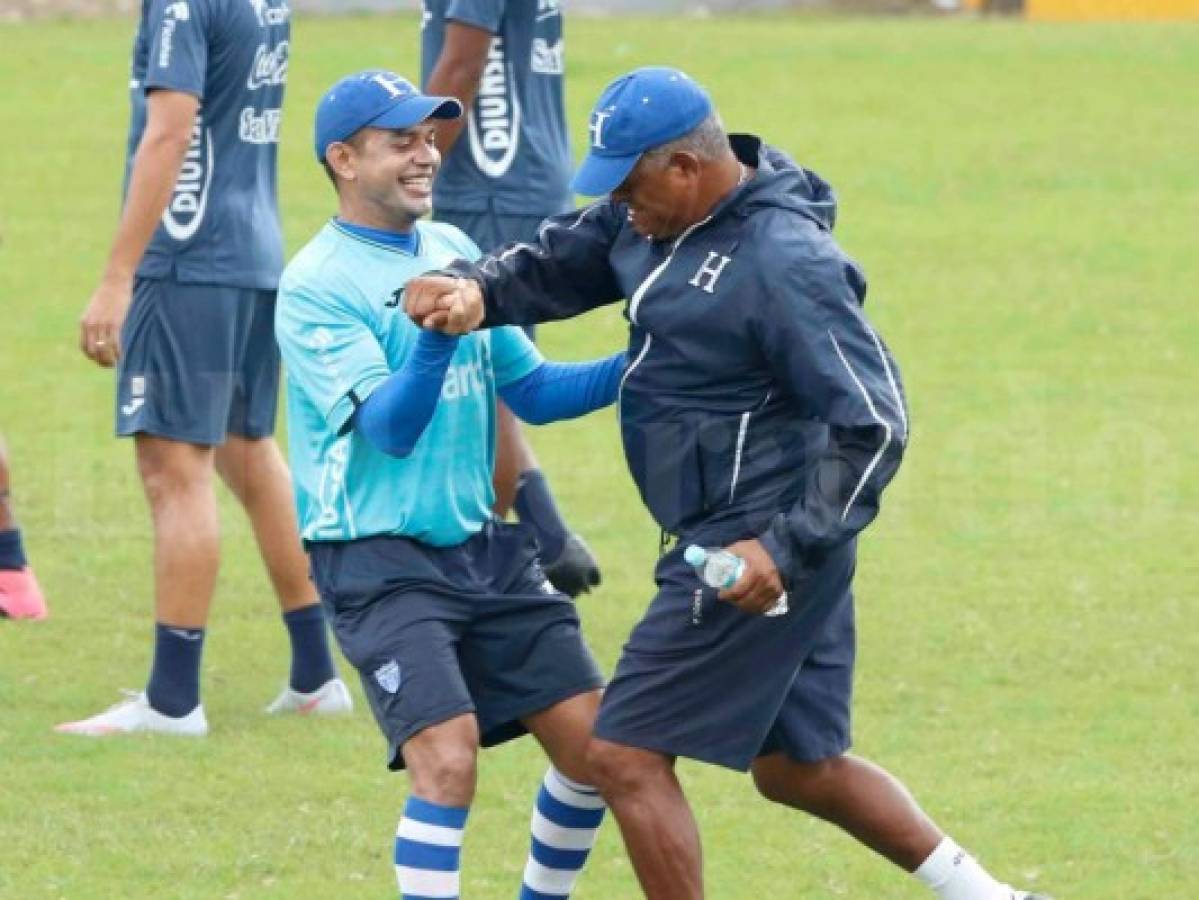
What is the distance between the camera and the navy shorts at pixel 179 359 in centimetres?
835

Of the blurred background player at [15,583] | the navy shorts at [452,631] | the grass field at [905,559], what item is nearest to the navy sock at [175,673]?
the grass field at [905,559]

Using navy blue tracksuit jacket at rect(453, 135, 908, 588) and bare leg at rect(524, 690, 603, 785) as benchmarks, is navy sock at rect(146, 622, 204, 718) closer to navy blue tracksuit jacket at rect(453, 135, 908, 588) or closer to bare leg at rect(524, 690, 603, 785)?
bare leg at rect(524, 690, 603, 785)

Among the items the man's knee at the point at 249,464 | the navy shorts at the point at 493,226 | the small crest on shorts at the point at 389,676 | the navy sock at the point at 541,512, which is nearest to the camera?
the small crest on shorts at the point at 389,676

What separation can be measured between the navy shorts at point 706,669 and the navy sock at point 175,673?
245 cm

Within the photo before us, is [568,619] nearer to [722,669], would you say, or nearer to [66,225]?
[722,669]

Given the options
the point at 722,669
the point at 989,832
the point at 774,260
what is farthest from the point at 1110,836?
the point at 774,260

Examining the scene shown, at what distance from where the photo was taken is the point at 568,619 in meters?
6.62

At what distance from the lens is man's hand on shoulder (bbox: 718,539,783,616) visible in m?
5.93

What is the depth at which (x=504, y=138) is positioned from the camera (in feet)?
32.6

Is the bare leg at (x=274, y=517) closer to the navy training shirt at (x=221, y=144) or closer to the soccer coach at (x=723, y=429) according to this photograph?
the navy training shirt at (x=221, y=144)

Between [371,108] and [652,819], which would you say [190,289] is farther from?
[652,819]

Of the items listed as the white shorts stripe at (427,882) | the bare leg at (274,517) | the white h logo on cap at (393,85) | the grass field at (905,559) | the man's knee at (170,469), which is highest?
the white h logo on cap at (393,85)

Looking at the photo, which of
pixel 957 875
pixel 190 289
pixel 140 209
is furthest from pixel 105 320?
pixel 957 875

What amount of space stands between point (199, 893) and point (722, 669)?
166 cm
